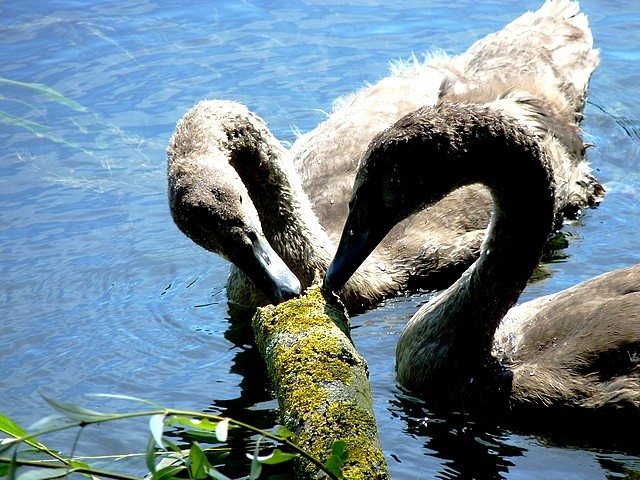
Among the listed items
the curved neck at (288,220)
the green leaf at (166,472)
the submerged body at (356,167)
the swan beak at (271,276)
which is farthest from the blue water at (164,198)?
the green leaf at (166,472)

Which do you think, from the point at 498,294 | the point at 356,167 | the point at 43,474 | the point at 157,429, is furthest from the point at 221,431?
the point at 356,167

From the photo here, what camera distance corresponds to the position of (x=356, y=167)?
8180mm

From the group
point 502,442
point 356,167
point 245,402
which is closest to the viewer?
point 502,442

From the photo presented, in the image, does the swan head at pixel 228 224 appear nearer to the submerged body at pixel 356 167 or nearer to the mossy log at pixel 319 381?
the submerged body at pixel 356 167

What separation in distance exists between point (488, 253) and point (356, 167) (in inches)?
79.7

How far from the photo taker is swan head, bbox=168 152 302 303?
6.26 meters

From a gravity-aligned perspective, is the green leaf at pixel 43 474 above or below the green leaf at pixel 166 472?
above

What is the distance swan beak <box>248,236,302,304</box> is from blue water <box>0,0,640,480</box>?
2.31 ft

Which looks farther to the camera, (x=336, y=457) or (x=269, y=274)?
(x=269, y=274)

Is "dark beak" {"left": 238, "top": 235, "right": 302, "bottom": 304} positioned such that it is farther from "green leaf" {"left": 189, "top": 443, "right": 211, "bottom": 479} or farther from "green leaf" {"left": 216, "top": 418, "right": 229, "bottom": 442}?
"green leaf" {"left": 216, "top": 418, "right": 229, "bottom": 442}

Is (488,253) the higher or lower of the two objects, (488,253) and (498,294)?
the higher

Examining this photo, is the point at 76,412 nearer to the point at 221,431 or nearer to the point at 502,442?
the point at 221,431

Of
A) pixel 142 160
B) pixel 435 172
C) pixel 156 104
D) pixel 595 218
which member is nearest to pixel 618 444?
pixel 435 172

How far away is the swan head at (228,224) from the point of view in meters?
6.26
